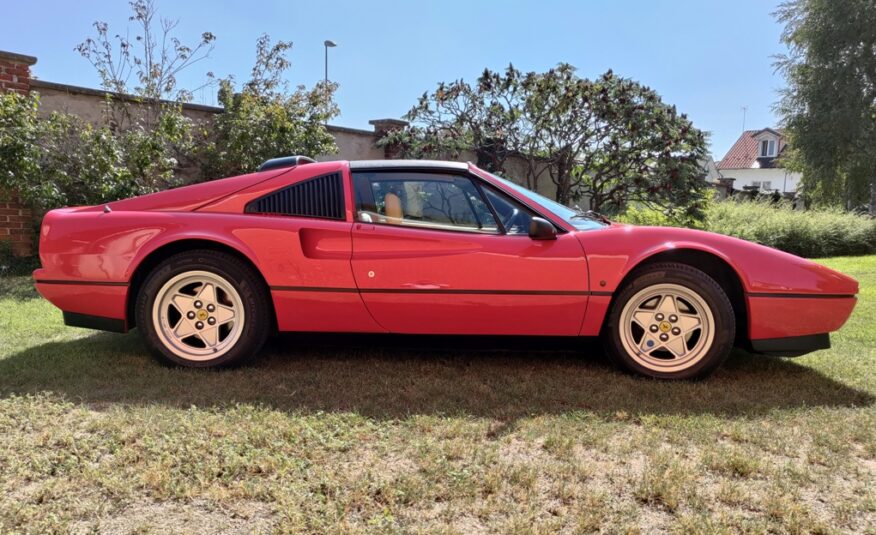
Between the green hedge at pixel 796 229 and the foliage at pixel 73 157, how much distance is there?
1067 centimetres

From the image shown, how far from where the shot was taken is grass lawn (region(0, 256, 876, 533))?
6.28 feet

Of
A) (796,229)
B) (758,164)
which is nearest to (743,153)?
(758,164)

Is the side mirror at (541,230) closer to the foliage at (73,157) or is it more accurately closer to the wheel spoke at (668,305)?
the wheel spoke at (668,305)

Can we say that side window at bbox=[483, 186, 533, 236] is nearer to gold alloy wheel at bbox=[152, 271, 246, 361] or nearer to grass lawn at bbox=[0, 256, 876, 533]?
grass lawn at bbox=[0, 256, 876, 533]

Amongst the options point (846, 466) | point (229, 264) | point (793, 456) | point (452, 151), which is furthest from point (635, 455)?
point (452, 151)

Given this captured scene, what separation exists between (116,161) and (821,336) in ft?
24.0

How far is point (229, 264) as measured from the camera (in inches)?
134

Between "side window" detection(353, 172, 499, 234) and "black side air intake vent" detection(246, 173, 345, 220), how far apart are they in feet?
→ 0.41

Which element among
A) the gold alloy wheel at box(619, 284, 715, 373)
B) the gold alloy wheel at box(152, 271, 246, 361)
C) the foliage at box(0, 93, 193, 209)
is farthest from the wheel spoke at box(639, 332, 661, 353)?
the foliage at box(0, 93, 193, 209)

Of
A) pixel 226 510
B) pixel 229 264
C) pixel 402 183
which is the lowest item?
pixel 226 510

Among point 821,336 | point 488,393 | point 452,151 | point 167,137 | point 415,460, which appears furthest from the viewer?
point 452,151

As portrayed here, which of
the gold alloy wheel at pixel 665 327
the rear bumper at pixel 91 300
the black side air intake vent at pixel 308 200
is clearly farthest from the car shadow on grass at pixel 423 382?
the black side air intake vent at pixel 308 200

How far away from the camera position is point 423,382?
3.24 metres

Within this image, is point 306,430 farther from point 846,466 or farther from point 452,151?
point 452,151
